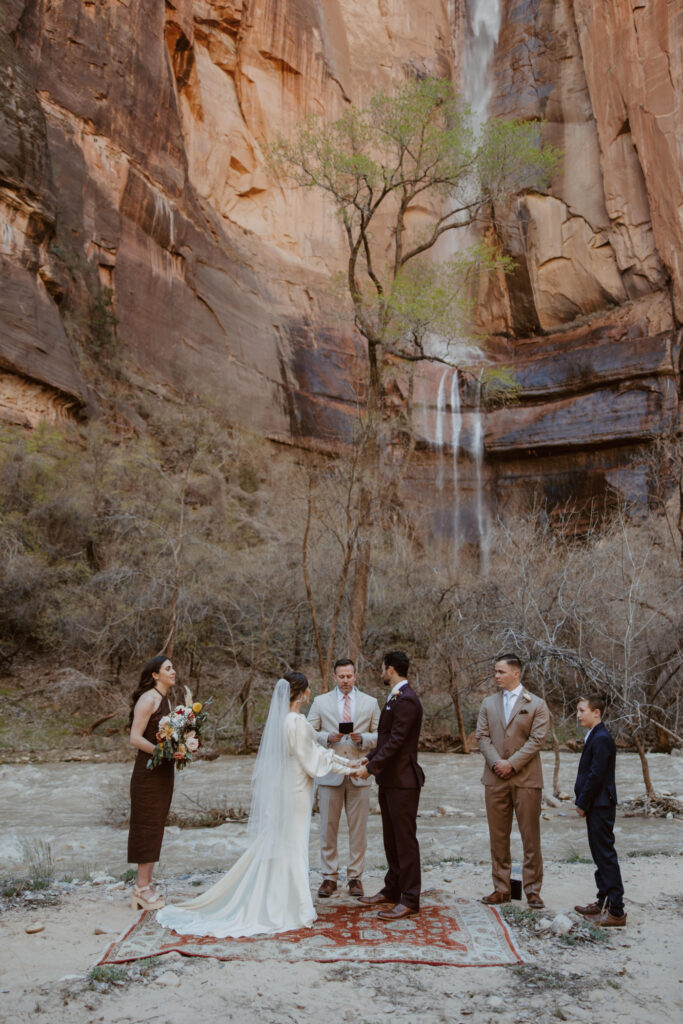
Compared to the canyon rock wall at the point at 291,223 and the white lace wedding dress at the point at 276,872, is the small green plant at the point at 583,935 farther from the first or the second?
the canyon rock wall at the point at 291,223

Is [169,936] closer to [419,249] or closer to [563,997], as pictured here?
[563,997]

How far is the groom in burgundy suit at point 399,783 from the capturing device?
562cm

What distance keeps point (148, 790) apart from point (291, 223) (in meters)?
34.1

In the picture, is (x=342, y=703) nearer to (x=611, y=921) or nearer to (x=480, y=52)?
(x=611, y=921)

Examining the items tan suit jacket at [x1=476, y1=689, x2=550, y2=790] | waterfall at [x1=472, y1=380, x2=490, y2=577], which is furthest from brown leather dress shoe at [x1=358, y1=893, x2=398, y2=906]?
waterfall at [x1=472, y1=380, x2=490, y2=577]

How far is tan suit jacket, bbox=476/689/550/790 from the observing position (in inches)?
231

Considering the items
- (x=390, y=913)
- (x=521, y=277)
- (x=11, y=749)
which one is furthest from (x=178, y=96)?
(x=390, y=913)

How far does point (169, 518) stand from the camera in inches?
794

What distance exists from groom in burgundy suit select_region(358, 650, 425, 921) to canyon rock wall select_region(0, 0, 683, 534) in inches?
680

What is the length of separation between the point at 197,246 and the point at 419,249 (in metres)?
13.1

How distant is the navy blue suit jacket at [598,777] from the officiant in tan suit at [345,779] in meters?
1.59

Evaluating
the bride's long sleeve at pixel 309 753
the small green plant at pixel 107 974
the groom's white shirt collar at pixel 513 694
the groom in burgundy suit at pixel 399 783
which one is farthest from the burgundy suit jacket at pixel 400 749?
the small green plant at pixel 107 974

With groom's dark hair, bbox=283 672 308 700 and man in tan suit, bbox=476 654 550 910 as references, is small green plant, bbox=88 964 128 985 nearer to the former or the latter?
groom's dark hair, bbox=283 672 308 700

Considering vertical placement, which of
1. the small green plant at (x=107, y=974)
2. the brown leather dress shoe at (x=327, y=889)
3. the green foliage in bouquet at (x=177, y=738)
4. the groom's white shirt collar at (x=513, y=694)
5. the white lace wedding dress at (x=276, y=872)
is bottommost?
the brown leather dress shoe at (x=327, y=889)
